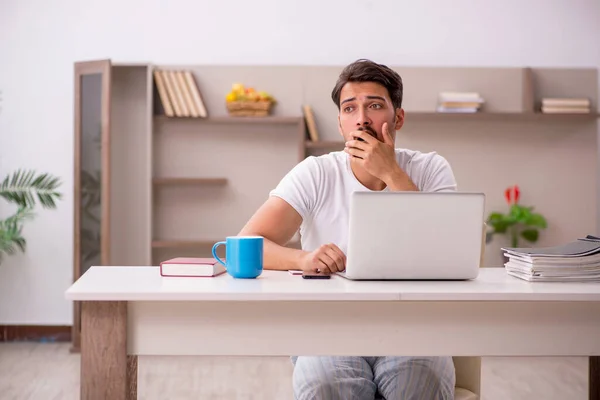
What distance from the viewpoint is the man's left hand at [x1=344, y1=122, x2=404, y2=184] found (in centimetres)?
207

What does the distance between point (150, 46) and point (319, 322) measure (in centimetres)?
378

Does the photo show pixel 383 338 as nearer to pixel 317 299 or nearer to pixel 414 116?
pixel 317 299

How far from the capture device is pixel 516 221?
14.8ft

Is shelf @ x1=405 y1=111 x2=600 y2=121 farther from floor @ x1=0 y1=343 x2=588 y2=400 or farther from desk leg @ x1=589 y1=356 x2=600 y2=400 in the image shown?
desk leg @ x1=589 y1=356 x2=600 y2=400

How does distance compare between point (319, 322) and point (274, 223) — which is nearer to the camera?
point (319, 322)

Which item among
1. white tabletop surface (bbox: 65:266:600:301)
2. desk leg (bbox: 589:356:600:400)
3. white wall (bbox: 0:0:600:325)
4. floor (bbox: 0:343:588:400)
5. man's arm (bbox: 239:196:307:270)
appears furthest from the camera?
white wall (bbox: 0:0:600:325)

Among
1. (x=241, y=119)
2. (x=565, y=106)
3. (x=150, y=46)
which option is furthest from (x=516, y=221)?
(x=150, y=46)

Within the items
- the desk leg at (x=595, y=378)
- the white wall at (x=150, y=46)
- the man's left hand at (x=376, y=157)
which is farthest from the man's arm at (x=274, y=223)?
the white wall at (x=150, y=46)

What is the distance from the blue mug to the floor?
1925 millimetres

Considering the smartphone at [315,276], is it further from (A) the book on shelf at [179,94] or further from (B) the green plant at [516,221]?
(B) the green plant at [516,221]

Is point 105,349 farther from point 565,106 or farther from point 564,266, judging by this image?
point 565,106

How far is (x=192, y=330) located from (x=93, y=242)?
3235mm

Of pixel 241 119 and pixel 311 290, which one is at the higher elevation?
pixel 241 119

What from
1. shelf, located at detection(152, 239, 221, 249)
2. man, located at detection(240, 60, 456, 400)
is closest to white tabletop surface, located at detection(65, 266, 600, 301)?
man, located at detection(240, 60, 456, 400)
